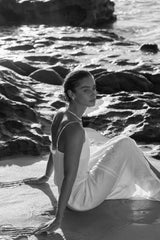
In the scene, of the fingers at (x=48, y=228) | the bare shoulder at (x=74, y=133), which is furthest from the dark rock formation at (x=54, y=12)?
the fingers at (x=48, y=228)

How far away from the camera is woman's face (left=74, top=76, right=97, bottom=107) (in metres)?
3.84

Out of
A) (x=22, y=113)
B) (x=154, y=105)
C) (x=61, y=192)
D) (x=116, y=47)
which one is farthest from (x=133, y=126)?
(x=116, y=47)

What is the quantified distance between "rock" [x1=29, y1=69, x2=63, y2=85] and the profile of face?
4.84m

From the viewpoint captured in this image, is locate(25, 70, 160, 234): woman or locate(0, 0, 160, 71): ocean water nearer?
locate(25, 70, 160, 234): woman

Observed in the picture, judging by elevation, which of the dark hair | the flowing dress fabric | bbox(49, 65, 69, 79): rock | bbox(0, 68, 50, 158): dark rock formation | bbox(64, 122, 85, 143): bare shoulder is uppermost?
the dark hair

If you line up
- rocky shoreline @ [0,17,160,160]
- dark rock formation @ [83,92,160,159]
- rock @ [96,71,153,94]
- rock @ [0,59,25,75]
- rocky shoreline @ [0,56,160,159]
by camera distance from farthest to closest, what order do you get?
1. rock @ [0,59,25,75]
2. rock @ [96,71,153,94]
3. dark rock formation @ [83,92,160,159]
4. rocky shoreline @ [0,17,160,160]
5. rocky shoreline @ [0,56,160,159]

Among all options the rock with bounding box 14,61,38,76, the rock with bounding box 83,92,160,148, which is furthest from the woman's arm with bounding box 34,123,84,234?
the rock with bounding box 14,61,38,76

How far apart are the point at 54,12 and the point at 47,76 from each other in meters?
8.59

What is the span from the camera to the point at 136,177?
4.14 m

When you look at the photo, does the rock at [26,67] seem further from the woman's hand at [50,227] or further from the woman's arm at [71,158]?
the woman's hand at [50,227]

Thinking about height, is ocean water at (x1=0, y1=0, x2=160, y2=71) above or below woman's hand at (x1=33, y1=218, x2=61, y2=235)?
below

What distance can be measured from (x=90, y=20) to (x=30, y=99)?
10300 mm

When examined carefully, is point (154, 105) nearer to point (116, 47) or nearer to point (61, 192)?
point (61, 192)

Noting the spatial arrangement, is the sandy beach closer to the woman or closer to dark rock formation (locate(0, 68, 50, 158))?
A: the woman
